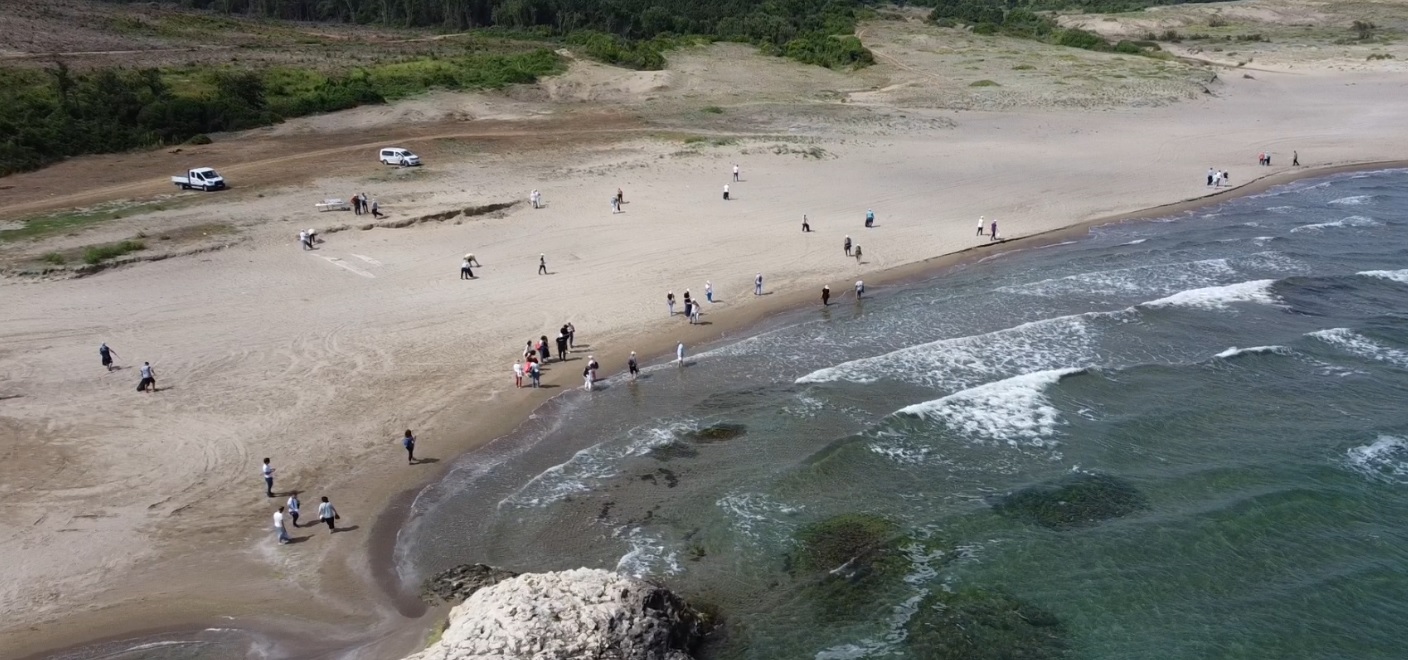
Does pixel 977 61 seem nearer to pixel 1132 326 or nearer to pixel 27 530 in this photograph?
Answer: pixel 1132 326

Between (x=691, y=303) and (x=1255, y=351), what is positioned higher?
(x=691, y=303)

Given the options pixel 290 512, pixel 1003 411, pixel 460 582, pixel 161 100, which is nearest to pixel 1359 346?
pixel 1003 411

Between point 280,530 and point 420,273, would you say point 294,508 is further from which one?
point 420,273

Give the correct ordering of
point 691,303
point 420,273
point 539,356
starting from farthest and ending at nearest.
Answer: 1. point 420,273
2. point 691,303
3. point 539,356

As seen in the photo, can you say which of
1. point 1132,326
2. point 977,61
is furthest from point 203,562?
point 977,61

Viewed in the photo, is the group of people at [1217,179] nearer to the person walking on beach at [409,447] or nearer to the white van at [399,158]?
the white van at [399,158]

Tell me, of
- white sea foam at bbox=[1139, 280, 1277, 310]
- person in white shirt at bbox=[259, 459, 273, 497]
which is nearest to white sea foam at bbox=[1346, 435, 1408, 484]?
white sea foam at bbox=[1139, 280, 1277, 310]

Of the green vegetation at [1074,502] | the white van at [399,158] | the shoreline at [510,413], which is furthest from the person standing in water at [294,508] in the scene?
the white van at [399,158]
